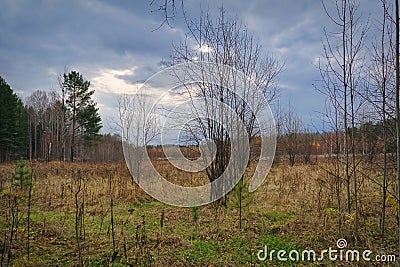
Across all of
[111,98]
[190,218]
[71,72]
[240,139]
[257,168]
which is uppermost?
[71,72]

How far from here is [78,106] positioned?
2358 centimetres

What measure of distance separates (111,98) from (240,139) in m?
7.58

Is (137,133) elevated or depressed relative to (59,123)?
depressed

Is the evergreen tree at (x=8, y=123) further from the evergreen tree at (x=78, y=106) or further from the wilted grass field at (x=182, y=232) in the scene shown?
the wilted grass field at (x=182, y=232)

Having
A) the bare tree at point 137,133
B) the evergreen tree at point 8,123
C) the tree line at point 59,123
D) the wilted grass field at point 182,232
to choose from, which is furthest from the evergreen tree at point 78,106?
the wilted grass field at point 182,232

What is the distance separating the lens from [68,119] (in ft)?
80.3

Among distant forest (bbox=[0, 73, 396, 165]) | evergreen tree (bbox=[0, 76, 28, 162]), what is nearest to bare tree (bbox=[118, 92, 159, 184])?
distant forest (bbox=[0, 73, 396, 165])

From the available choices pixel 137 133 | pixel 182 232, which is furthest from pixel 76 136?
pixel 182 232

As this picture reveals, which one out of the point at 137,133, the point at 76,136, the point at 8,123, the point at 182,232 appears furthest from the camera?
the point at 76,136

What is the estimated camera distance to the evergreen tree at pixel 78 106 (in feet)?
75.3

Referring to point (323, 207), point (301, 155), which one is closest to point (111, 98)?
point (323, 207)

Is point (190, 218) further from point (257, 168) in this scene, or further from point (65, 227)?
point (257, 168)

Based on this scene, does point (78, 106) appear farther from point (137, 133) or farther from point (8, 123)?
point (137, 133)

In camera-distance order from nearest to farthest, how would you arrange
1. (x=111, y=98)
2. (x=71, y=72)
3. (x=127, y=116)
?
(x=127, y=116) < (x=111, y=98) < (x=71, y=72)
